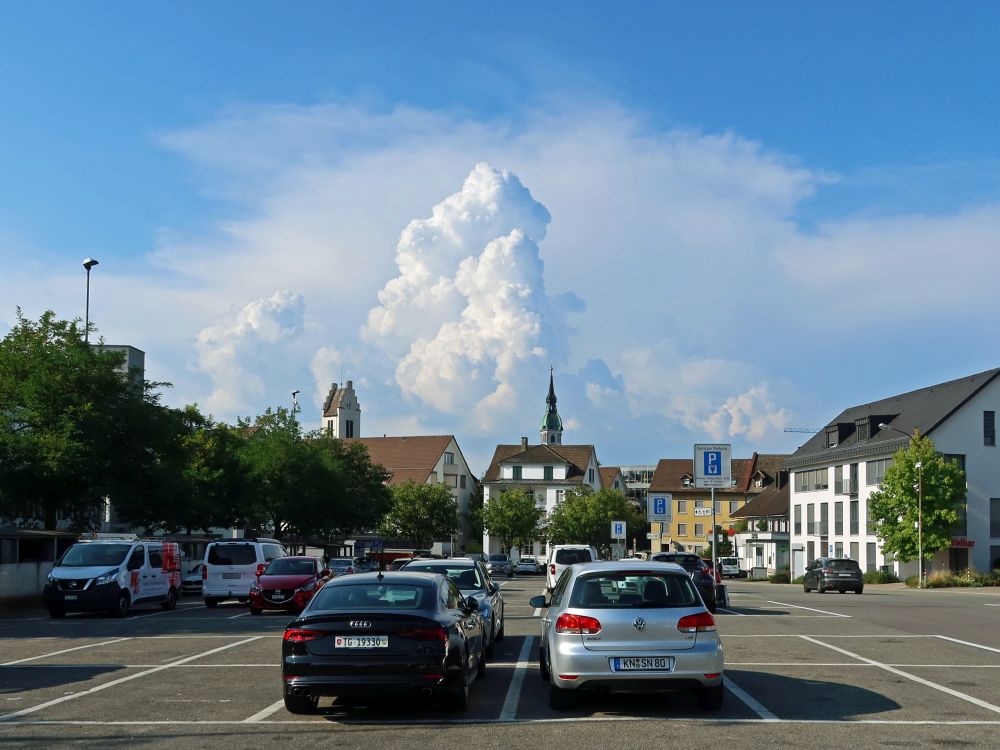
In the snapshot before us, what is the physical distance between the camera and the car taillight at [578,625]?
37.2 ft

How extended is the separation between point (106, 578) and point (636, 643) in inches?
812

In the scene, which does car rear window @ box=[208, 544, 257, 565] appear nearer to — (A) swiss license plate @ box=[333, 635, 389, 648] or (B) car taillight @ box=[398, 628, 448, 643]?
(A) swiss license plate @ box=[333, 635, 389, 648]

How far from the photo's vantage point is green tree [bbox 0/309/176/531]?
3472 centimetres

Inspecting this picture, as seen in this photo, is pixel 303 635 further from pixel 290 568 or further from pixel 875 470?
pixel 875 470

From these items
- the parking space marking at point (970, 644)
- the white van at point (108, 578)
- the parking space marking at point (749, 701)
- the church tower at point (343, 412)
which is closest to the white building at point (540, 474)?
the church tower at point (343, 412)

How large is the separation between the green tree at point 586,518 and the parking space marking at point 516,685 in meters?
85.1

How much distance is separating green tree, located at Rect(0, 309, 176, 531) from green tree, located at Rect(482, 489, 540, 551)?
6874 cm

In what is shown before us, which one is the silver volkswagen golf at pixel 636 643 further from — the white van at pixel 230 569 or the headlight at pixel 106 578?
the white van at pixel 230 569

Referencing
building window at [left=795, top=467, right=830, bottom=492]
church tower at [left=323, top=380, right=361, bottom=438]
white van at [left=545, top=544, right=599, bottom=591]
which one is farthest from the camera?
church tower at [left=323, top=380, right=361, bottom=438]

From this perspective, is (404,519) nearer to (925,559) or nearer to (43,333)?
(925,559)

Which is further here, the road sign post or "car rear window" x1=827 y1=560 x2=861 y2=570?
"car rear window" x1=827 y1=560 x2=861 y2=570

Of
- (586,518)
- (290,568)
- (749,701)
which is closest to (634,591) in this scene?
(749,701)

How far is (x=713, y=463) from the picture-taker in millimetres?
37719

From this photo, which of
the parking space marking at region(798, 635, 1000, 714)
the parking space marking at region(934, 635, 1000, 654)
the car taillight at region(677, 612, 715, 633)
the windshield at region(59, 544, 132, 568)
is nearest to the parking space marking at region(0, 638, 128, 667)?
the windshield at region(59, 544, 132, 568)
